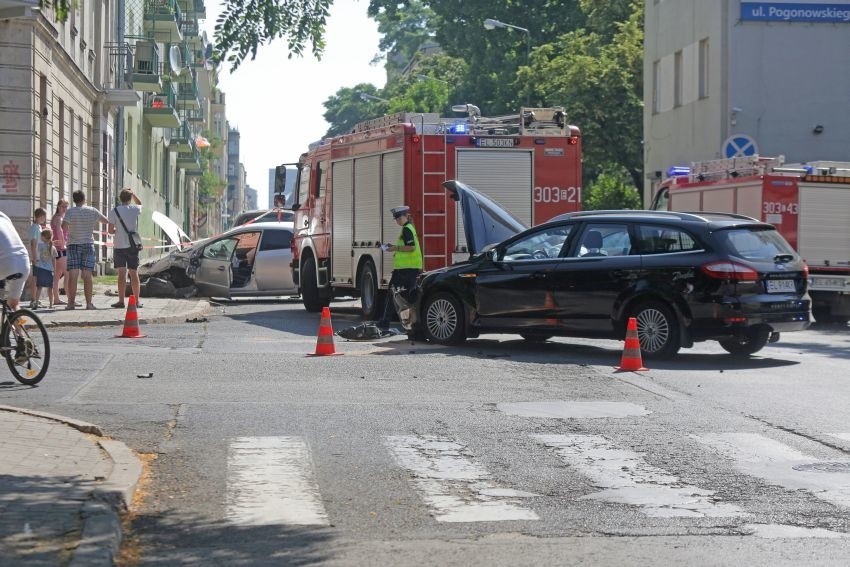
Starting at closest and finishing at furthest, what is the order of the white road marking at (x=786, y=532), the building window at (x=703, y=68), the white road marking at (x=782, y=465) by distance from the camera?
1. the white road marking at (x=786, y=532)
2. the white road marking at (x=782, y=465)
3. the building window at (x=703, y=68)

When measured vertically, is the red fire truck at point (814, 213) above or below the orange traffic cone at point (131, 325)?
above

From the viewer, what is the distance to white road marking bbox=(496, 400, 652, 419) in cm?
1074

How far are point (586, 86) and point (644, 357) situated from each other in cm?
3530

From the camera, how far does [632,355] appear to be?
13.8 meters

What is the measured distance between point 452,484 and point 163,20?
1853 inches

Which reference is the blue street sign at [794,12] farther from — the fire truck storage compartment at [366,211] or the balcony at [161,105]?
the balcony at [161,105]

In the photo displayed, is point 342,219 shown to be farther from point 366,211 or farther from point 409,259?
point 409,259

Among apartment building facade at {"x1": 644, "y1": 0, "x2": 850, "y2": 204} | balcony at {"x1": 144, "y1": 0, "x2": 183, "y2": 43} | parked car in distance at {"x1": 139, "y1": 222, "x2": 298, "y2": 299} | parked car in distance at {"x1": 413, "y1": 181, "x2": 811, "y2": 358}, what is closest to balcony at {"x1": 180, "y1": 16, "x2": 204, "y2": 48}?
balcony at {"x1": 144, "y1": 0, "x2": 183, "y2": 43}

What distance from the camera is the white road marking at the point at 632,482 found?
23.8ft

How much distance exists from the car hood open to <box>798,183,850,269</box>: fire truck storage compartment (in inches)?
220

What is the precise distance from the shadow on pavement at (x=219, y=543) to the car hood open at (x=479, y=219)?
38.7ft

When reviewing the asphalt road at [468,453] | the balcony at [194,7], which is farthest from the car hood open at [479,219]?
the balcony at [194,7]

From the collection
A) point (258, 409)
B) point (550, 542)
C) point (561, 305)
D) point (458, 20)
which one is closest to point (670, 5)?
point (458, 20)

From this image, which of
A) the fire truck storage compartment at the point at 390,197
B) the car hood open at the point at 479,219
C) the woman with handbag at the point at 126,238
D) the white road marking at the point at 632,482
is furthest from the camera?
the woman with handbag at the point at 126,238
